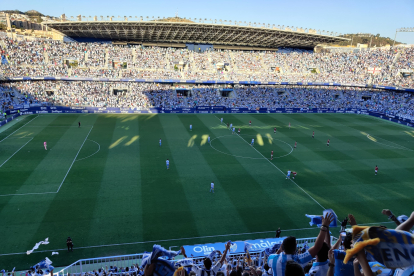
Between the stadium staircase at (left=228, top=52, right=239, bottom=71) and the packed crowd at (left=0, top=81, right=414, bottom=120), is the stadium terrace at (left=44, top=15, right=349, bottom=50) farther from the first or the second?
the packed crowd at (left=0, top=81, right=414, bottom=120)

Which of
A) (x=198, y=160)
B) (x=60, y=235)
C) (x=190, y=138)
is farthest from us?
(x=190, y=138)

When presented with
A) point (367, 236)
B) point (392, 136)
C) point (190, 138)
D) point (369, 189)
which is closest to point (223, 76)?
point (190, 138)

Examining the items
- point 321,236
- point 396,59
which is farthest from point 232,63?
point 321,236

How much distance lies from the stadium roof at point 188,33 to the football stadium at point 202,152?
53 centimetres

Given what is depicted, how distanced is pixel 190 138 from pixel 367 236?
33.1 meters

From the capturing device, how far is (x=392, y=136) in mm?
39562

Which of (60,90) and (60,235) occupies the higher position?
(60,90)

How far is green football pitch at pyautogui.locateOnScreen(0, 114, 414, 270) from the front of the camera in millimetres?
16859

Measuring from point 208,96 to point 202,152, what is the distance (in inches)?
1112

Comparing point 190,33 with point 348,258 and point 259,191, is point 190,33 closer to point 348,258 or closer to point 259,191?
point 259,191

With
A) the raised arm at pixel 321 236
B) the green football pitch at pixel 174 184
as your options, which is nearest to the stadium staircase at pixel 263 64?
the green football pitch at pixel 174 184

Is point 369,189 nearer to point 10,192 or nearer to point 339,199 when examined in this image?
point 339,199

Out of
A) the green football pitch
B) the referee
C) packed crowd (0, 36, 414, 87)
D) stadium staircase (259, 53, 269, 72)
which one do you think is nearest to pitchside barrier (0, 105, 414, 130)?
the green football pitch

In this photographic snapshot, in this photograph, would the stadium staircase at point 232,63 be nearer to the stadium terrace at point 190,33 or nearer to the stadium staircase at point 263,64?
the stadium terrace at point 190,33
